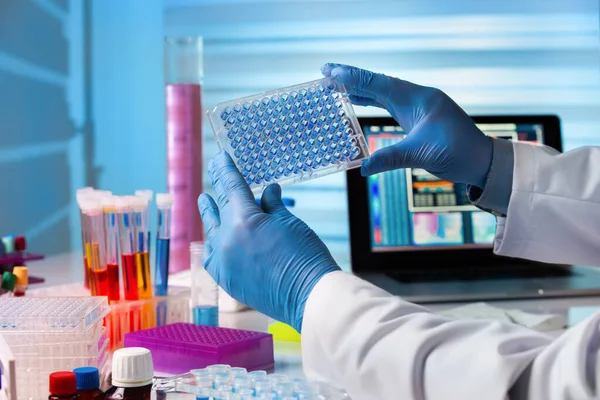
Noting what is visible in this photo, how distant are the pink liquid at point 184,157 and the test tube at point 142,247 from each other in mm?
541

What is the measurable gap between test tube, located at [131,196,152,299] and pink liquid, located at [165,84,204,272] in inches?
21.3

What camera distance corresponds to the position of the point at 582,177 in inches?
49.3

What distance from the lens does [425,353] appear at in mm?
781

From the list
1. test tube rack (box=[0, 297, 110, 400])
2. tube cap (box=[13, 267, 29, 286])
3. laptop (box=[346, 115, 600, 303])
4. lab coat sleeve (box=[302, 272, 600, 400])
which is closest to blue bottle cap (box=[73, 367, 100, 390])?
test tube rack (box=[0, 297, 110, 400])

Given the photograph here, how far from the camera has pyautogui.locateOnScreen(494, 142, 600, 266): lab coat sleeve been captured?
123 centimetres

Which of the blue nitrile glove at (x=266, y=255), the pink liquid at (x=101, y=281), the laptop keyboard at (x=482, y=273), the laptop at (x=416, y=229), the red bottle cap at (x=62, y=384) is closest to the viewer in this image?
the red bottle cap at (x=62, y=384)

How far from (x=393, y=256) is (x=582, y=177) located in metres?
0.94

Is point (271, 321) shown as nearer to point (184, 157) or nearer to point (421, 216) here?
point (184, 157)

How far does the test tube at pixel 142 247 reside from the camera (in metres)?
1.41

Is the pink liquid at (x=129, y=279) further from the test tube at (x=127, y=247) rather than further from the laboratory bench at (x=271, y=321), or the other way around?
the laboratory bench at (x=271, y=321)

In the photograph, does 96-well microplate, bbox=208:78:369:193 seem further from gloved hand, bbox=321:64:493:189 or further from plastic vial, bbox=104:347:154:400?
plastic vial, bbox=104:347:154:400

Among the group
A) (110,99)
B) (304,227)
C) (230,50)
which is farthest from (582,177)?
(110,99)

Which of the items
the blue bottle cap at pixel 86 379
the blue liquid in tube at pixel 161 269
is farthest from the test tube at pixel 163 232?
the blue bottle cap at pixel 86 379

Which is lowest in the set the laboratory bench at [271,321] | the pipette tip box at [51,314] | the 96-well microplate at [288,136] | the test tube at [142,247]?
the laboratory bench at [271,321]
